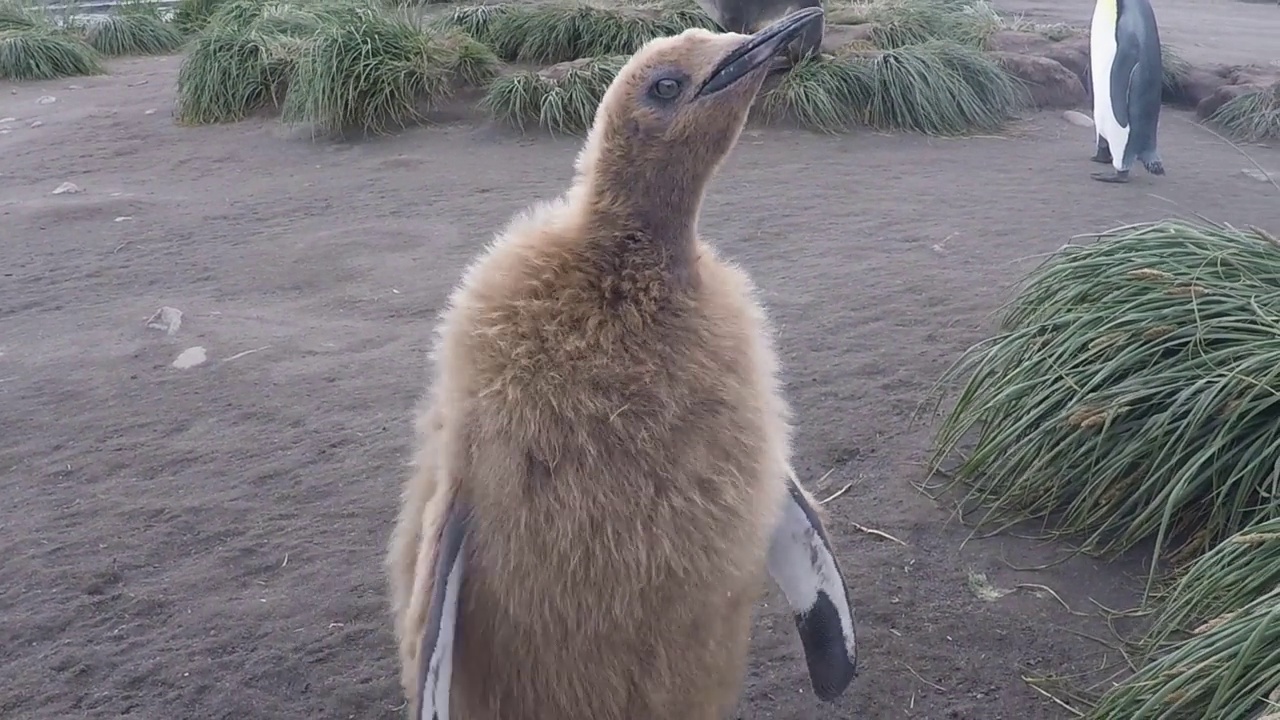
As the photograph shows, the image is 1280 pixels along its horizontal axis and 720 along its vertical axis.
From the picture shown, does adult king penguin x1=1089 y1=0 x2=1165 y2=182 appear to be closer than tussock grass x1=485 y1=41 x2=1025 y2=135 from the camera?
Yes

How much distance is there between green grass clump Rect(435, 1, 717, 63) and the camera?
9172 millimetres

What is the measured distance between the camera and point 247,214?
674 cm

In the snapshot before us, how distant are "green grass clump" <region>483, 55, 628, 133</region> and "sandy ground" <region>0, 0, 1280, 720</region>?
0.92 feet

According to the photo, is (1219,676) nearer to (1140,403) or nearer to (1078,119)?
(1140,403)

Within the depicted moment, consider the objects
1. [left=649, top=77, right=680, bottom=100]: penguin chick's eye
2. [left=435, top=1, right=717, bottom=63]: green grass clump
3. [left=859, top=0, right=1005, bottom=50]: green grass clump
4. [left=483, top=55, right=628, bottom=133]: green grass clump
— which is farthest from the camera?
[left=859, top=0, right=1005, bottom=50]: green grass clump

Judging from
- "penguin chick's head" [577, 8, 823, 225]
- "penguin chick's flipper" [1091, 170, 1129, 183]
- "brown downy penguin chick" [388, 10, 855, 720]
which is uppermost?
"penguin chick's head" [577, 8, 823, 225]

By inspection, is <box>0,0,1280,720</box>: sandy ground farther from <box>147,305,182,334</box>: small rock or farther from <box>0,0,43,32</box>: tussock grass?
<box>0,0,43,32</box>: tussock grass

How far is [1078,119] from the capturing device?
9.11m

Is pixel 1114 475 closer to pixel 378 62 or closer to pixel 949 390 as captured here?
pixel 949 390

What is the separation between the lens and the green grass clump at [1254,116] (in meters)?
8.54

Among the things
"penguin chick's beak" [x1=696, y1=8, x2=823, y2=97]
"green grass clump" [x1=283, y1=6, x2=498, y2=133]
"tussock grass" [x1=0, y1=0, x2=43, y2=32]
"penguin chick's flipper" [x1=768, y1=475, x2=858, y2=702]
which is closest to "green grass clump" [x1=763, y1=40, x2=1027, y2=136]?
"green grass clump" [x1=283, y1=6, x2=498, y2=133]

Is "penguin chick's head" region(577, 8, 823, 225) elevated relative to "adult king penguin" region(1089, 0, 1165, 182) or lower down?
elevated

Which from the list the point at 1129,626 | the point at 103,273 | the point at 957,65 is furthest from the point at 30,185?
the point at 1129,626

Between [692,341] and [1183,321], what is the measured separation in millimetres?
1928
